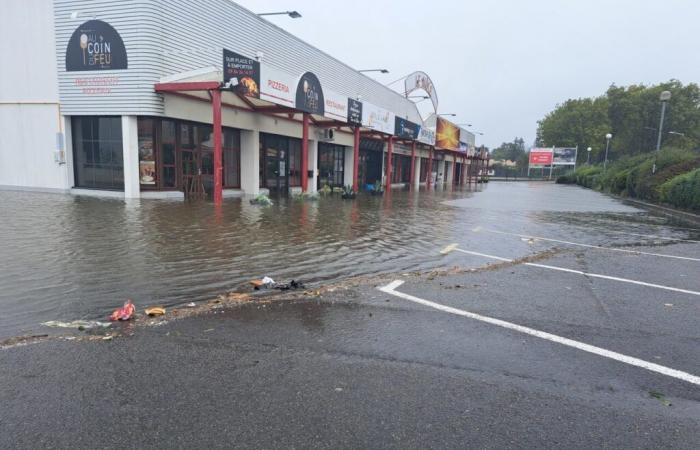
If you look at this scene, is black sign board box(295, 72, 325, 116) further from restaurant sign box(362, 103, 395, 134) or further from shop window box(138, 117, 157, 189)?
shop window box(138, 117, 157, 189)

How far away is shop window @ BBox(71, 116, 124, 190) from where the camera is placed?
54.3 feet

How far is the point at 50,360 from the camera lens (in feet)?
11.3

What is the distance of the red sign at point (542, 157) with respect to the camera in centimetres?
8462

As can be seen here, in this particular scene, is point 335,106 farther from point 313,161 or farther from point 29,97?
point 29,97

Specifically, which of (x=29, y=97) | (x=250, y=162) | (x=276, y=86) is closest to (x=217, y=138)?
(x=276, y=86)

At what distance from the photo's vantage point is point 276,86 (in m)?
17.4

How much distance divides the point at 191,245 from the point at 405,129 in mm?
26259

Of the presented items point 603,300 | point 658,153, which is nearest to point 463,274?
point 603,300

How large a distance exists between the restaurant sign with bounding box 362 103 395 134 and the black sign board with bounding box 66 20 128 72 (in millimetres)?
13260

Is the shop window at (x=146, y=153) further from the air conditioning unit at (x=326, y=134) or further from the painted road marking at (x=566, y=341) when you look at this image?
the painted road marking at (x=566, y=341)

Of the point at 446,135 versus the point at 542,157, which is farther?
the point at 542,157

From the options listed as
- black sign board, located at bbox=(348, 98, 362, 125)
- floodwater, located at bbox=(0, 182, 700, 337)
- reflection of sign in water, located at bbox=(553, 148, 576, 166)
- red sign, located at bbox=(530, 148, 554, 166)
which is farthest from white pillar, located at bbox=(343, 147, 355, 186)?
reflection of sign in water, located at bbox=(553, 148, 576, 166)

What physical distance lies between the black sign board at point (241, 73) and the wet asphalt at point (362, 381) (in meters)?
11.6

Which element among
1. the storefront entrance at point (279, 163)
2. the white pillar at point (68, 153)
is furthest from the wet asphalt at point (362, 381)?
the storefront entrance at point (279, 163)
